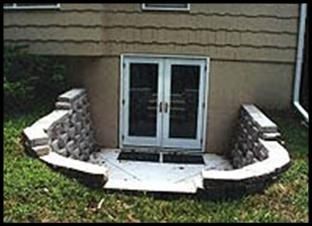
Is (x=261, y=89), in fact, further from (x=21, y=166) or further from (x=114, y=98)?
(x=21, y=166)

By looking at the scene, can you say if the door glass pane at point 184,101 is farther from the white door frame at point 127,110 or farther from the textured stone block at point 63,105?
the textured stone block at point 63,105

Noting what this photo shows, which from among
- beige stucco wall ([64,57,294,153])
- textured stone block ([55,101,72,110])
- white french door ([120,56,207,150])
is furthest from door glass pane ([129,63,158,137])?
textured stone block ([55,101,72,110])

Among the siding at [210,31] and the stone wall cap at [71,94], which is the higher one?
the siding at [210,31]

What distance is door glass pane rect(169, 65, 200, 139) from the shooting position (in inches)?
309

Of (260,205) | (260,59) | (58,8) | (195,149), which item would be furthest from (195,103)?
(260,205)

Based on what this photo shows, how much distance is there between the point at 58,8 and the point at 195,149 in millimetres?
3147

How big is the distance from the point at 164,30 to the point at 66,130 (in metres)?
2.37

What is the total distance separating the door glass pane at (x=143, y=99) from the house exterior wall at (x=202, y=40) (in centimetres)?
26

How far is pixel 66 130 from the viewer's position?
656cm

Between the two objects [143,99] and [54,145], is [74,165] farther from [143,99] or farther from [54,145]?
[143,99]

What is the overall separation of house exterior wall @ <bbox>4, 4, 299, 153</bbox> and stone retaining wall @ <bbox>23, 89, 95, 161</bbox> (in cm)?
70

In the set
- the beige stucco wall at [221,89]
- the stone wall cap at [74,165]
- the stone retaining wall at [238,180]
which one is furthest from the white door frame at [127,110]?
the stone retaining wall at [238,180]

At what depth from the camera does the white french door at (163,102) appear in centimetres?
784

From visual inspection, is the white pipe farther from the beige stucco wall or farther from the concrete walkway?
the concrete walkway
